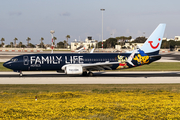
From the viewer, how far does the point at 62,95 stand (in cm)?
2220

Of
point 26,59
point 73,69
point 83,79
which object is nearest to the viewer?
point 83,79

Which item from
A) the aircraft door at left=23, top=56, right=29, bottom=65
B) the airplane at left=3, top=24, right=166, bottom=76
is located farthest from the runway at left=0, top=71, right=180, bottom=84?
the aircraft door at left=23, top=56, right=29, bottom=65

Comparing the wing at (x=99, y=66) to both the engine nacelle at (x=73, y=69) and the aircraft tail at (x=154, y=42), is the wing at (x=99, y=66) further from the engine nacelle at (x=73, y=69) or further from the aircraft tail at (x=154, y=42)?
the aircraft tail at (x=154, y=42)

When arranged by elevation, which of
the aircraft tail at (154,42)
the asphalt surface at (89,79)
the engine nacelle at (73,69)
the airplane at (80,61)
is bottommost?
the asphalt surface at (89,79)

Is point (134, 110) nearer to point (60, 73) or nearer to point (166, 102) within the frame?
point (166, 102)

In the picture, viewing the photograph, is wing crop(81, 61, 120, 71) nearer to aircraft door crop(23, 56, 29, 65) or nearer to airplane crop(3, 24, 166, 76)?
airplane crop(3, 24, 166, 76)

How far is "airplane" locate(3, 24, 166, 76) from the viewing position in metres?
41.6

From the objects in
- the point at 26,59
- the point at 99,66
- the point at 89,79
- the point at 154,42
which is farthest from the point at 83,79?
the point at 154,42

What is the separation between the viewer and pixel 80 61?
4272cm

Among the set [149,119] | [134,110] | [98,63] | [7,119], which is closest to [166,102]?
[134,110]

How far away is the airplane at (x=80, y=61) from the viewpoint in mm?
41594

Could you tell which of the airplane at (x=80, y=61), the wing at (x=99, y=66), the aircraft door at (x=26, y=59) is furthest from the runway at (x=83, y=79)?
the aircraft door at (x=26, y=59)

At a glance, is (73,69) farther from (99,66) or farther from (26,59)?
(26,59)

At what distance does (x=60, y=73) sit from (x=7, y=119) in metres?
34.2
